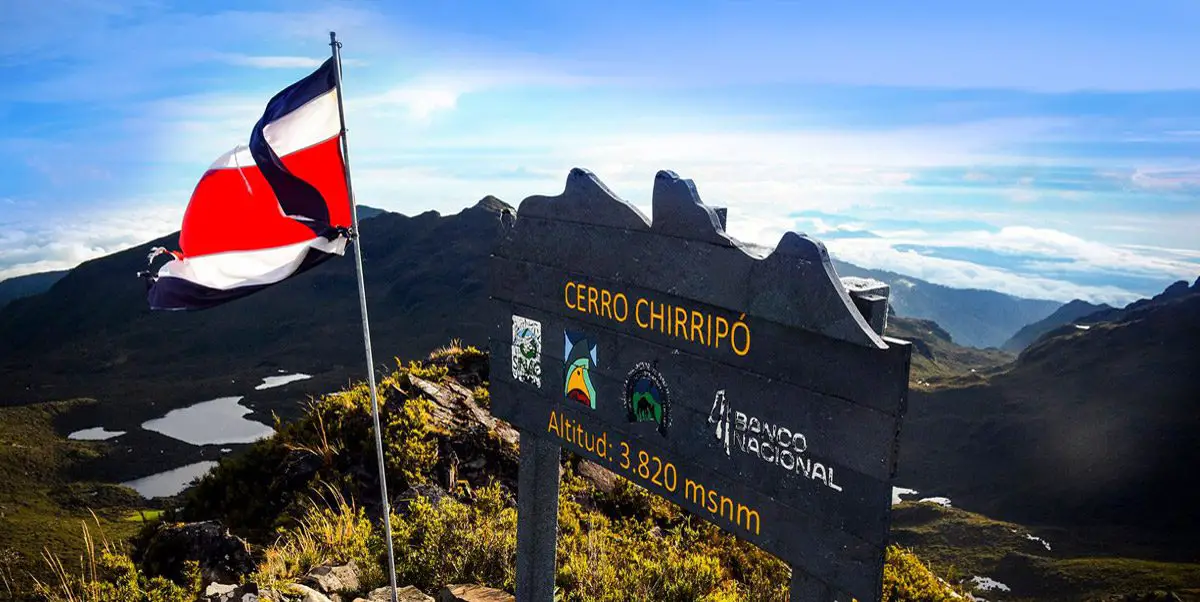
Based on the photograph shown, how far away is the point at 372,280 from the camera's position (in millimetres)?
94125

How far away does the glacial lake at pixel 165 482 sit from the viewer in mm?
40500

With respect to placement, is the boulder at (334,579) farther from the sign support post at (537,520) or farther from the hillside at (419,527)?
the sign support post at (537,520)

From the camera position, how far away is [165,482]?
4272 cm

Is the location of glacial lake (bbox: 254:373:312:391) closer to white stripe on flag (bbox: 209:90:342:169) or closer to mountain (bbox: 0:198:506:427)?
mountain (bbox: 0:198:506:427)

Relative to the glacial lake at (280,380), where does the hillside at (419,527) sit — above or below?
above

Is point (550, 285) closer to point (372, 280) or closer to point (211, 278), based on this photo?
point (211, 278)

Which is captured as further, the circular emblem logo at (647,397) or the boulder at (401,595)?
the boulder at (401,595)

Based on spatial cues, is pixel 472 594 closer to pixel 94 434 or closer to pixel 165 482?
pixel 165 482

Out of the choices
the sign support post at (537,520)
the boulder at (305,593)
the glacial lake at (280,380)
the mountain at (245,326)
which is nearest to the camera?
the sign support post at (537,520)

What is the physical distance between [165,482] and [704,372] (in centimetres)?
4591

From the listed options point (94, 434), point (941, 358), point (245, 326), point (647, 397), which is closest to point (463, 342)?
point (94, 434)

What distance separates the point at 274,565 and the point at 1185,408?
92.7 meters

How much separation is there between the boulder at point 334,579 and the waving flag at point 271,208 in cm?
263

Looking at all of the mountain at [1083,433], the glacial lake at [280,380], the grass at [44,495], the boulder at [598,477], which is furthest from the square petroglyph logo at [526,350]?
the glacial lake at [280,380]
